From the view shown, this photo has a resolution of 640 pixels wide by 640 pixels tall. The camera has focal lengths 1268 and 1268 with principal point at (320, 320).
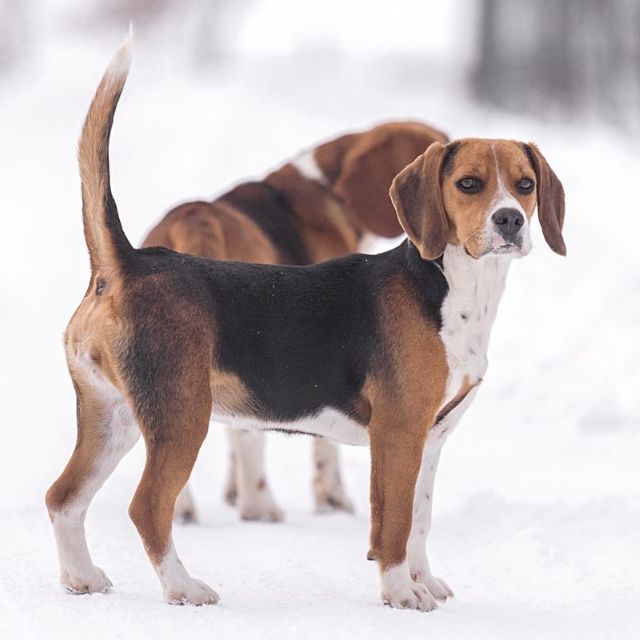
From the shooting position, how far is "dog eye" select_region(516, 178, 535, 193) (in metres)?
3.88

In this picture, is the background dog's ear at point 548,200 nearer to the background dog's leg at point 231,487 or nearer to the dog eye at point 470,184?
the dog eye at point 470,184

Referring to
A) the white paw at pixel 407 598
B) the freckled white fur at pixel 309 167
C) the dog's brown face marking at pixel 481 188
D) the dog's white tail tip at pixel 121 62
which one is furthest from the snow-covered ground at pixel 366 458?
the dog's white tail tip at pixel 121 62

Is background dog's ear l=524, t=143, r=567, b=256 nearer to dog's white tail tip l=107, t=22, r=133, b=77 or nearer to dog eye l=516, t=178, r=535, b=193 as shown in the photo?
dog eye l=516, t=178, r=535, b=193

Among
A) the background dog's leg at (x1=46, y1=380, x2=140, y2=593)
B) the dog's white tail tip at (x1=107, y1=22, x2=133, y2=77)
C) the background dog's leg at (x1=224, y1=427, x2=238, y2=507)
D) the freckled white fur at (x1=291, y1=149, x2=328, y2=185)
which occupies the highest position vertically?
the dog's white tail tip at (x1=107, y1=22, x2=133, y2=77)

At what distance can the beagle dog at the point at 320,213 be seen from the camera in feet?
17.8

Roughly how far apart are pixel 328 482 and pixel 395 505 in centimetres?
180

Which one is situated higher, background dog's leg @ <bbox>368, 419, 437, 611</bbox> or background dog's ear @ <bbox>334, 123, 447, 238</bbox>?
background dog's ear @ <bbox>334, 123, 447, 238</bbox>

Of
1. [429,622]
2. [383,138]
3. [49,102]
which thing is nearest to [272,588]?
[429,622]

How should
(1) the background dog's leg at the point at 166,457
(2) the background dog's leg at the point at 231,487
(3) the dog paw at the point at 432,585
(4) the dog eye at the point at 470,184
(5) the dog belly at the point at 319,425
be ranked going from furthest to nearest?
(2) the background dog's leg at the point at 231,487 → (3) the dog paw at the point at 432,585 → (5) the dog belly at the point at 319,425 → (4) the dog eye at the point at 470,184 → (1) the background dog's leg at the point at 166,457

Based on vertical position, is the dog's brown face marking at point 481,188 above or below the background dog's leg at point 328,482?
above

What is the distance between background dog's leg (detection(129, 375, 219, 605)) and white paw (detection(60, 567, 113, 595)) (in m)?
0.31

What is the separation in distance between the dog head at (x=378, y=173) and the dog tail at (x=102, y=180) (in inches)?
77.6

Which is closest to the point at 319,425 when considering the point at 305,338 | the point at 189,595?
the point at 305,338

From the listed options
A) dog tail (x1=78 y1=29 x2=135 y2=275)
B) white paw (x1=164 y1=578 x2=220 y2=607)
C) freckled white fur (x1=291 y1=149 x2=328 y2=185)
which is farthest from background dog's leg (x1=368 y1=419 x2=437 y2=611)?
freckled white fur (x1=291 y1=149 x2=328 y2=185)
